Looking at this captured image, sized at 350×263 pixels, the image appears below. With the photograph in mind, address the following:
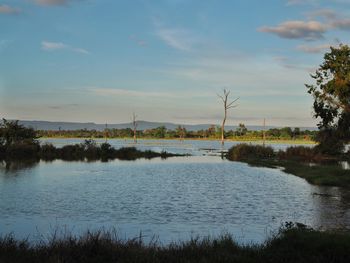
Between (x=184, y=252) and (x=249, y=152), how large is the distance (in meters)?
55.6

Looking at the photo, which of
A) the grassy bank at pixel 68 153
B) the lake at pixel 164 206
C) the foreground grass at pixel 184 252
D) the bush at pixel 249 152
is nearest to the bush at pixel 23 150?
the grassy bank at pixel 68 153

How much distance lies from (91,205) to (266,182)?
623 inches

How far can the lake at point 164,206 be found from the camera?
1634cm

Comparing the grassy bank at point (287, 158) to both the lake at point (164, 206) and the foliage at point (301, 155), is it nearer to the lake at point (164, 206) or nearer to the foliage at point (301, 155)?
the foliage at point (301, 155)

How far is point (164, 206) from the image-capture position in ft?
71.1

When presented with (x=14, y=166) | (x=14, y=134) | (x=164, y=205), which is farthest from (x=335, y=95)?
(x=14, y=134)

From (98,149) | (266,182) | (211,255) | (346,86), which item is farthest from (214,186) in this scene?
(98,149)

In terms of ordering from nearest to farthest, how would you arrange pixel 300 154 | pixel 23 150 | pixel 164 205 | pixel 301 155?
pixel 164 205, pixel 23 150, pixel 301 155, pixel 300 154

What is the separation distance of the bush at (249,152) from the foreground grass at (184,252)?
51.0 metres

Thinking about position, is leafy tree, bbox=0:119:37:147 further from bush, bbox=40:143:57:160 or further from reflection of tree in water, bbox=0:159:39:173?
reflection of tree in water, bbox=0:159:39:173

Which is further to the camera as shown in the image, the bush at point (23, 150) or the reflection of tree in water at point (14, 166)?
the bush at point (23, 150)

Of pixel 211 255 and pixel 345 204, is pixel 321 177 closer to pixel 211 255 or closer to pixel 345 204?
pixel 345 204

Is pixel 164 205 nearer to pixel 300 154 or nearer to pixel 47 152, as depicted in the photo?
pixel 47 152

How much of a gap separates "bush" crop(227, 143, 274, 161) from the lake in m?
28.0
